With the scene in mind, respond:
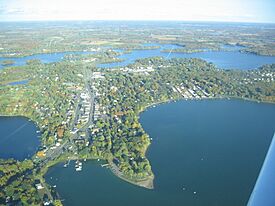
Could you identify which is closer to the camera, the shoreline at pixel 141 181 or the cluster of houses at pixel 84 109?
the shoreline at pixel 141 181

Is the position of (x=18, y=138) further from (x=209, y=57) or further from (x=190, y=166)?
Answer: (x=209, y=57)

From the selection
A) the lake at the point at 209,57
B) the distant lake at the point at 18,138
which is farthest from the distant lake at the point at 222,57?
the distant lake at the point at 18,138

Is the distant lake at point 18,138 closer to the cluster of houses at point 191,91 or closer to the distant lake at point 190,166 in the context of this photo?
the distant lake at point 190,166

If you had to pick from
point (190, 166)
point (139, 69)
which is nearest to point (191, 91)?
point (139, 69)

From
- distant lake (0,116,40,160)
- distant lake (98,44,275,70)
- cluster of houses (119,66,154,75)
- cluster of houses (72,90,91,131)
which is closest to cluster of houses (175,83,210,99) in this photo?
cluster of houses (119,66,154,75)

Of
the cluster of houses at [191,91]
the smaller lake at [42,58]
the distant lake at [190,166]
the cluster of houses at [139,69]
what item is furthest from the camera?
the smaller lake at [42,58]

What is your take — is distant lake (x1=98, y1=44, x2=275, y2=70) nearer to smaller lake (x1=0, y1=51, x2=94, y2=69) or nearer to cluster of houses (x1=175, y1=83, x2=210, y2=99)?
smaller lake (x1=0, y1=51, x2=94, y2=69)
